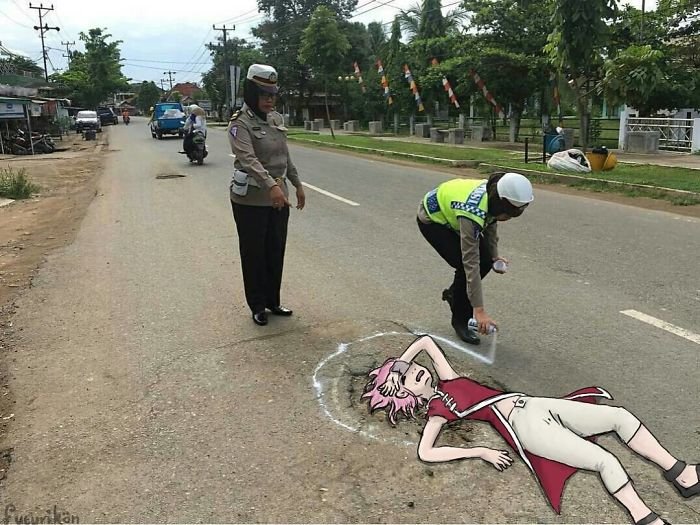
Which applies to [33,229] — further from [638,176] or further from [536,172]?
[638,176]

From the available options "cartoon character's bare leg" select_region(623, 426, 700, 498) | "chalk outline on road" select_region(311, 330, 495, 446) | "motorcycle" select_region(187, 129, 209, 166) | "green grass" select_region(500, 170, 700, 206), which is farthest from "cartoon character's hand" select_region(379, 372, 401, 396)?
"motorcycle" select_region(187, 129, 209, 166)

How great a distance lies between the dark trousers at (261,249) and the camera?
14.6 ft

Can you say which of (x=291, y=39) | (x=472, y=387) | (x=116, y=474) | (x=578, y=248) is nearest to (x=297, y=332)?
(x=472, y=387)

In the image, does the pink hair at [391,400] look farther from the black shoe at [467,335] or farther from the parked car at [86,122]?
the parked car at [86,122]

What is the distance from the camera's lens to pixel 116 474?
108 inches

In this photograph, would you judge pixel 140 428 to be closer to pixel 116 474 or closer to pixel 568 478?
pixel 116 474

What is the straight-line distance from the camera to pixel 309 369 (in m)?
3.76

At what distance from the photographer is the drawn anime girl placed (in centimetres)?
261

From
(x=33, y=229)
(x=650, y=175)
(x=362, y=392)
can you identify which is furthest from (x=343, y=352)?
(x=650, y=175)

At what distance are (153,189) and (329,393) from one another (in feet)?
33.7

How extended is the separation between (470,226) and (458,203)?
195 mm

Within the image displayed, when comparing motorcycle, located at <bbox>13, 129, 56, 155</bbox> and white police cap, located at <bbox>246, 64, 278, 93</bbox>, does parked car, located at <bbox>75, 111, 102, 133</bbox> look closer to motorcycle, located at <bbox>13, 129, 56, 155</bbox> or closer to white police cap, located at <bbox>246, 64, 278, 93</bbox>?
motorcycle, located at <bbox>13, 129, 56, 155</bbox>

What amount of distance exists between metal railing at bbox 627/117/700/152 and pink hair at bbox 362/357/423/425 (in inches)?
721

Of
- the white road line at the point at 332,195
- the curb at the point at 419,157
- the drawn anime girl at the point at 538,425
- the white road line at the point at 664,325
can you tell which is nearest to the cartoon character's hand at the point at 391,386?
the drawn anime girl at the point at 538,425
